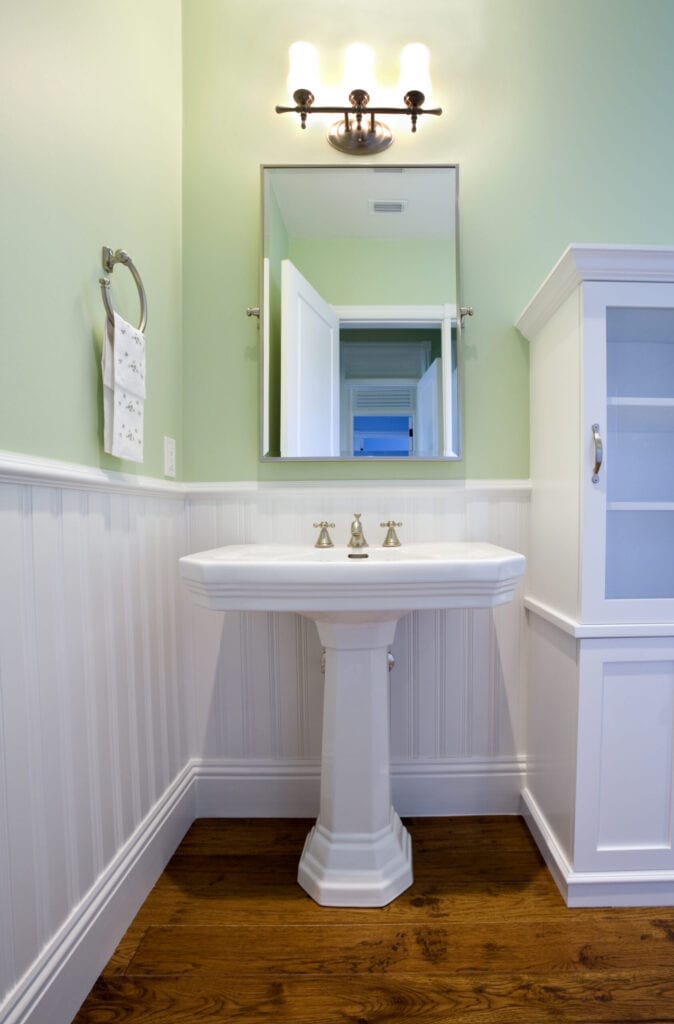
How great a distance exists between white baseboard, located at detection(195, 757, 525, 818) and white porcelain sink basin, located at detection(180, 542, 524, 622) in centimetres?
77

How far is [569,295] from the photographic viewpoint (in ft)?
3.88

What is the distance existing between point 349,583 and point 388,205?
1.17 m

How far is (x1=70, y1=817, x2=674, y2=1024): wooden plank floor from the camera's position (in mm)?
923

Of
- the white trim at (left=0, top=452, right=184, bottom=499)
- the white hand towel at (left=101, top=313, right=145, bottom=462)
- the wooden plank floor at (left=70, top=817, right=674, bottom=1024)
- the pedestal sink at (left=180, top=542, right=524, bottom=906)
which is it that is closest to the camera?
the white trim at (left=0, top=452, right=184, bottom=499)

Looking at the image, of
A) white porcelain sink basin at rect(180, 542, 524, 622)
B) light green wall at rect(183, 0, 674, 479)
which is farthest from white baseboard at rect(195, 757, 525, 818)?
light green wall at rect(183, 0, 674, 479)

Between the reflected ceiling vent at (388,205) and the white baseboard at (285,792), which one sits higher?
the reflected ceiling vent at (388,205)

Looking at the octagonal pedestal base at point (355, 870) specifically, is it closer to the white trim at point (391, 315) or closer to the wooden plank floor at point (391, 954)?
the wooden plank floor at point (391, 954)

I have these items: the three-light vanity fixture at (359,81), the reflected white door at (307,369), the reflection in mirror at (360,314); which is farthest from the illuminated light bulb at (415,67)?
the reflected white door at (307,369)

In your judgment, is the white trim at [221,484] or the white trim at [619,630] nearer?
the white trim at [221,484]

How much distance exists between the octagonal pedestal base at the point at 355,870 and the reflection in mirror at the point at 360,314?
99 cm

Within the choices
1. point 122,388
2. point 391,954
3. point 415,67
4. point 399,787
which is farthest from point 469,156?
point 391,954

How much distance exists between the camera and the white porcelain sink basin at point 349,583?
0.95m

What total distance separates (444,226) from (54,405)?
3.95 feet

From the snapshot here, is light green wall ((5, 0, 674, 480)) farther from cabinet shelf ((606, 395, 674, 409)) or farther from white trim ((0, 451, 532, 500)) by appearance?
cabinet shelf ((606, 395, 674, 409))
